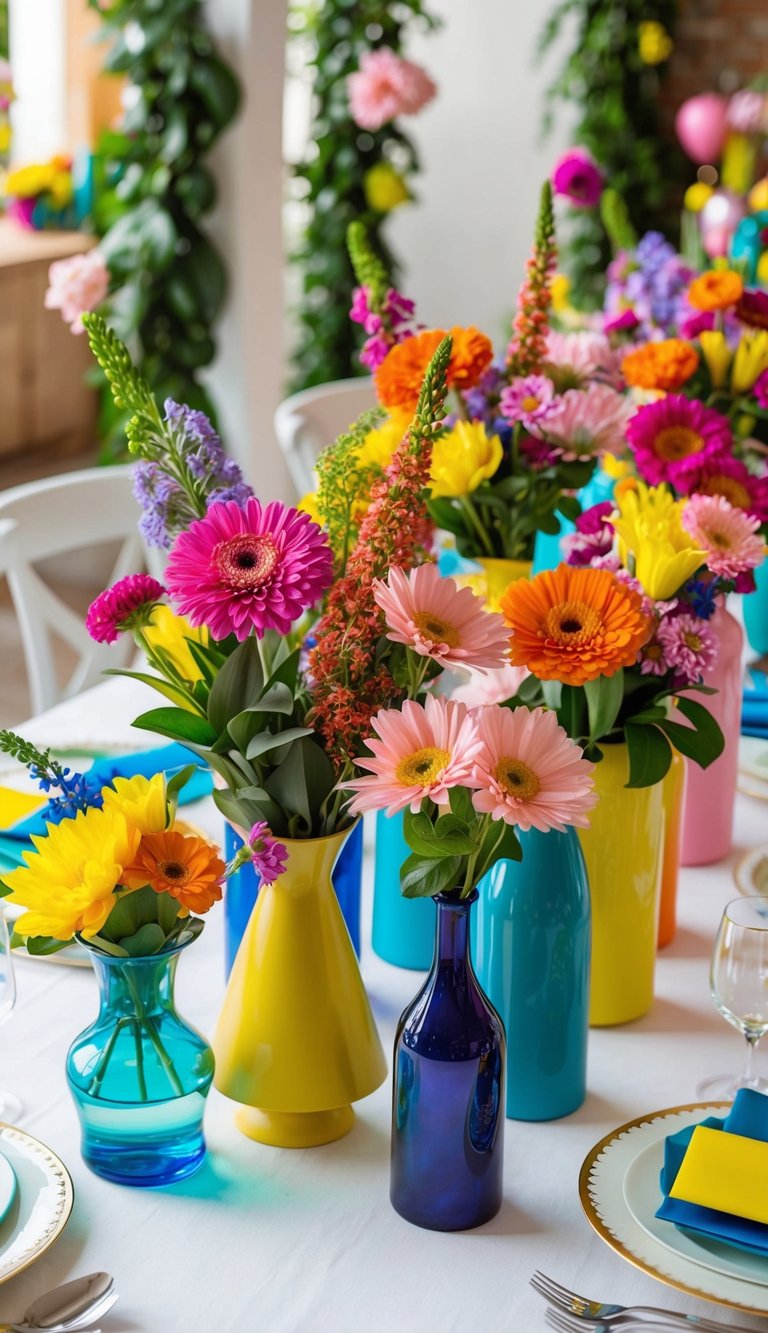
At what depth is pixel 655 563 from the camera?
104 centimetres

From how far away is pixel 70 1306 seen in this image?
0.83 metres

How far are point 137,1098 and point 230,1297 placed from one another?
0.12 m

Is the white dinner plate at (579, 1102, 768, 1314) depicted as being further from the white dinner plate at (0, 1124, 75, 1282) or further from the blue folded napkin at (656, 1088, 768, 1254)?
the white dinner plate at (0, 1124, 75, 1282)

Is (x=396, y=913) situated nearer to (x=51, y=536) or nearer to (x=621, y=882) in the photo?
(x=621, y=882)

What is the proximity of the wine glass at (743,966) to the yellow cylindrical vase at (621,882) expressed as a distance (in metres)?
0.11

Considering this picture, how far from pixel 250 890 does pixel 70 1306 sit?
319 mm

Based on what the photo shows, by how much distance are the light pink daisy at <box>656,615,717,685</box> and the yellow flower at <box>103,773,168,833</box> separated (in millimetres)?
362

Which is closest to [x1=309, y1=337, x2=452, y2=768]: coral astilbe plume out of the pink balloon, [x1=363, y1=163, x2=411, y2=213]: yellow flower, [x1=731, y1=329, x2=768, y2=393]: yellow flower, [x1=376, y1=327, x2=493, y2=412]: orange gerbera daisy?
[x1=376, y1=327, x2=493, y2=412]: orange gerbera daisy

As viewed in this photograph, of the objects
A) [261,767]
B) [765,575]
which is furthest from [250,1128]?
[765,575]

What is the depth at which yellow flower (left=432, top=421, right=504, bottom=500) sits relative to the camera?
1.42 metres

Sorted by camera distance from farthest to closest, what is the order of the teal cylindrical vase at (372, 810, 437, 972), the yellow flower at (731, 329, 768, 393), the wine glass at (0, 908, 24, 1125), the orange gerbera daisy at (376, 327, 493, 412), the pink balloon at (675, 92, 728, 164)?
the pink balloon at (675, 92, 728, 164)
the yellow flower at (731, 329, 768, 393)
the orange gerbera daisy at (376, 327, 493, 412)
the teal cylindrical vase at (372, 810, 437, 972)
the wine glass at (0, 908, 24, 1125)

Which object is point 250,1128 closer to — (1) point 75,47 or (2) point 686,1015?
(2) point 686,1015

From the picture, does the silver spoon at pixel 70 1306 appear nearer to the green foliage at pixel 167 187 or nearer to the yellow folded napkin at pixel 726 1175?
the yellow folded napkin at pixel 726 1175

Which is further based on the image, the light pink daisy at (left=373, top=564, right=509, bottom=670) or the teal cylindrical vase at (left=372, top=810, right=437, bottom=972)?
the teal cylindrical vase at (left=372, top=810, right=437, bottom=972)
